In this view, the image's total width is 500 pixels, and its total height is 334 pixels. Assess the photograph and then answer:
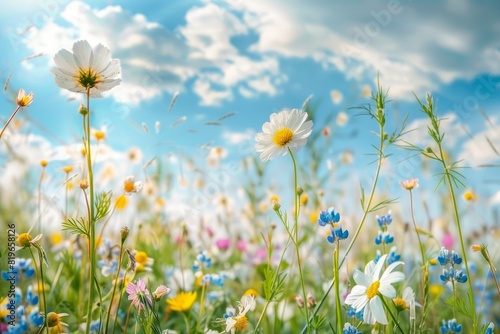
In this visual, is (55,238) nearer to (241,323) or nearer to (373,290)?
(241,323)

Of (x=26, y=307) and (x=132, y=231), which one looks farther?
(x=132, y=231)

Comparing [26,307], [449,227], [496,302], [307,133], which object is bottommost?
[26,307]

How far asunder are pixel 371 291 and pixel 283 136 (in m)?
0.21

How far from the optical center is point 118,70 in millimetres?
667

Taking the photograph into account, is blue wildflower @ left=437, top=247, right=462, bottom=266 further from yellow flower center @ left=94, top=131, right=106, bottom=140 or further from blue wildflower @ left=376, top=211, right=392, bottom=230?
yellow flower center @ left=94, top=131, right=106, bottom=140

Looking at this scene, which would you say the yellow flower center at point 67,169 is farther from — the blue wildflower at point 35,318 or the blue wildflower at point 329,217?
the blue wildflower at point 329,217

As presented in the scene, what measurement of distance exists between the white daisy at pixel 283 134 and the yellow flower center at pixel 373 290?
0.59ft

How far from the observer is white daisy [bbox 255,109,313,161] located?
70cm

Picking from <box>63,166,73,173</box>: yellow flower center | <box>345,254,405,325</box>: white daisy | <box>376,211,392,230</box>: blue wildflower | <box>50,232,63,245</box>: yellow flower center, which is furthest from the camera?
<box>50,232,63,245</box>: yellow flower center

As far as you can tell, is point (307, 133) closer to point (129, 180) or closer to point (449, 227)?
point (129, 180)

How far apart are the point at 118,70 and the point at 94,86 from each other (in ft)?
0.12

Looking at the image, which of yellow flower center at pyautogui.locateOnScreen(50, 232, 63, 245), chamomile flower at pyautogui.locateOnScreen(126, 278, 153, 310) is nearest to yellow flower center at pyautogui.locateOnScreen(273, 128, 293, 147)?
chamomile flower at pyautogui.locateOnScreen(126, 278, 153, 310)

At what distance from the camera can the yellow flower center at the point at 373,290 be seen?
62cm

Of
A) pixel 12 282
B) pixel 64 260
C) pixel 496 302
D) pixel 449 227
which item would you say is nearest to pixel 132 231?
pixel 64 260
